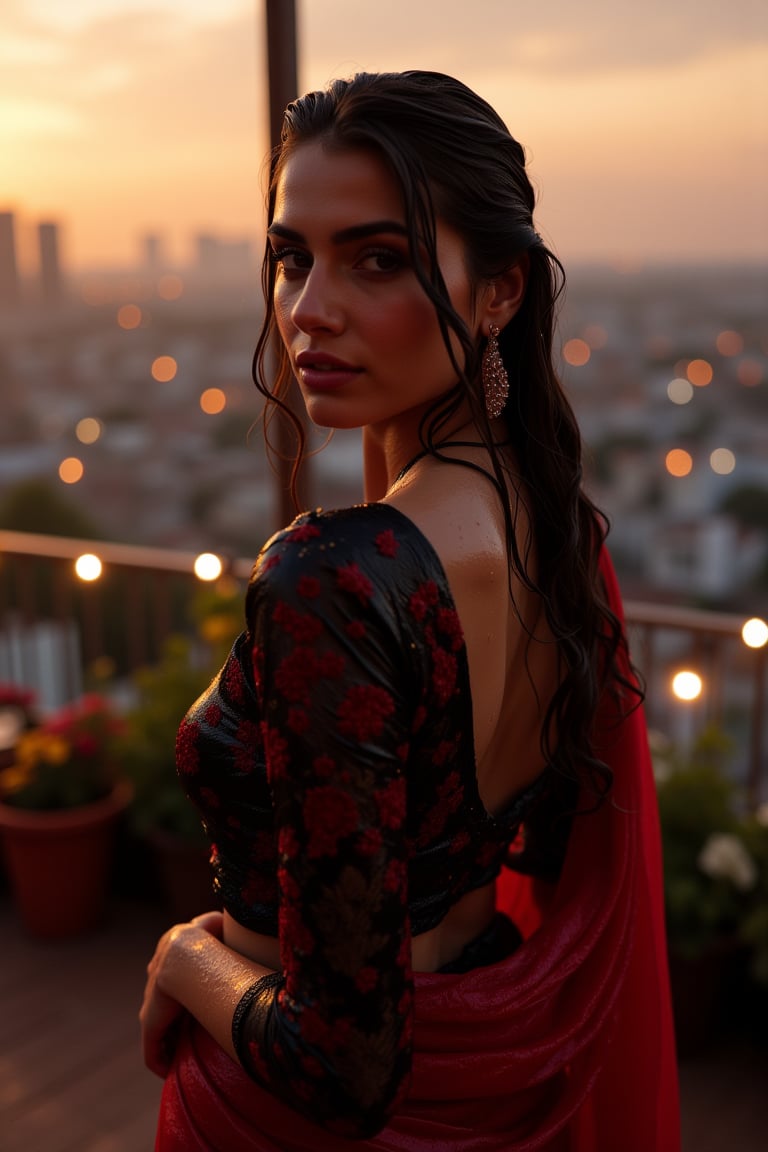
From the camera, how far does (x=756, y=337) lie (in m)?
5.25

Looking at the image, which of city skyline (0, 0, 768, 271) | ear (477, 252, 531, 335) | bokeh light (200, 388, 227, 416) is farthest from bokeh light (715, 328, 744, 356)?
ear (477, 252, 531, 335)

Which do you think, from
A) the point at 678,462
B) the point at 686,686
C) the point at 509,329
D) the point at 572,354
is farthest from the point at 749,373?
the point at 509,329

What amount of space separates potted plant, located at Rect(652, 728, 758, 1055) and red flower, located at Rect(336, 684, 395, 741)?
2.10 metres

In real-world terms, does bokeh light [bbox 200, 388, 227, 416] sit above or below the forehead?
below

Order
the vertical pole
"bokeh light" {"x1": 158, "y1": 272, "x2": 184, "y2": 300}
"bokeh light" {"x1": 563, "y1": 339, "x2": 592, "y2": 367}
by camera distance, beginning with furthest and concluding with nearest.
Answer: "bokeh light" {"x1": 158, "y1": 272, "x2": 184, "y2": 300} < the vertical pole < "bokeh light" {"x1": 563, "y1": 339, "x2": 592, "y2": 367}

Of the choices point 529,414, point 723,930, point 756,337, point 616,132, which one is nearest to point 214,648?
point 723,930

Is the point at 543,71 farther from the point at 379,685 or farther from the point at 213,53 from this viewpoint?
the point at 379,685

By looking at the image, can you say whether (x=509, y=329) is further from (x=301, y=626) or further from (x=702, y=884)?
(x=702, y=884)

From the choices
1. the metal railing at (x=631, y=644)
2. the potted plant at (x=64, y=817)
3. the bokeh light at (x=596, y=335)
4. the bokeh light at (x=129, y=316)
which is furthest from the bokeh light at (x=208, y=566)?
the bokeh light at (x=596, y=335)

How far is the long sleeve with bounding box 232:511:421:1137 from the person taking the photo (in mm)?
680

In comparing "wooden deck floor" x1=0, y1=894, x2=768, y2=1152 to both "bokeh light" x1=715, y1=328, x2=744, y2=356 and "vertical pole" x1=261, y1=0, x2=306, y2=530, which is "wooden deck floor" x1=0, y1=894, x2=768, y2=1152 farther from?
"bokeh light" x1=715, y1=328, x2=744, y2=356

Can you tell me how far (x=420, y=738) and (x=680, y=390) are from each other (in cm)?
535

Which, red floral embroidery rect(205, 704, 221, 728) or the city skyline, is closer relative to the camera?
red floral embroidery rect(205, 704, 221, 728)

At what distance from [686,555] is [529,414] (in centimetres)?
437
